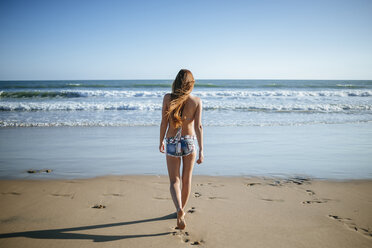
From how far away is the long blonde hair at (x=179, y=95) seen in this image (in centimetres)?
288

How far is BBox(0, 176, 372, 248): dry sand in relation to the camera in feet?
9.16

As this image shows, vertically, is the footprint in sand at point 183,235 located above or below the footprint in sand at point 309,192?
below

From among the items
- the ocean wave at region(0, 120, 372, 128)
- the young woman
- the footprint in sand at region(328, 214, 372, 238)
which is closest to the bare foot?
the young woman

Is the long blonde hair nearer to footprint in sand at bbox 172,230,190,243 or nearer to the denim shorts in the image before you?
the denim shorts

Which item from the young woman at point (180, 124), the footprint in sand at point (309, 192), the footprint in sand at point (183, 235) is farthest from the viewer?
the footprint in sand at point (309, 192)

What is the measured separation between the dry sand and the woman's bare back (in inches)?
46.7

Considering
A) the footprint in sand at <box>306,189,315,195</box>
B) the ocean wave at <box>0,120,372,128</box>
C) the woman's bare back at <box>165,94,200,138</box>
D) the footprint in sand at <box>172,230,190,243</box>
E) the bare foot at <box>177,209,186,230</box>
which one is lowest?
the footprint in sand at <box>172,230,190,243</box>

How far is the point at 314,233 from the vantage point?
9.57ft

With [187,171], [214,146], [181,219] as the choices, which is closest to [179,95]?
[187,171]

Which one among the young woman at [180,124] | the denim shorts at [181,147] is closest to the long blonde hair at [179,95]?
the young woman at [180,124]

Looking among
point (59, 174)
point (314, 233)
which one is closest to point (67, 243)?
point (59, 174)

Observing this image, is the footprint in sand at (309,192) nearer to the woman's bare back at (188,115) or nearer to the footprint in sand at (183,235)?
the footprint in sand at (183,235)

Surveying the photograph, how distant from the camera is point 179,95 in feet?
9.48

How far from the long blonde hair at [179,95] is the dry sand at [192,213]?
1.36m
